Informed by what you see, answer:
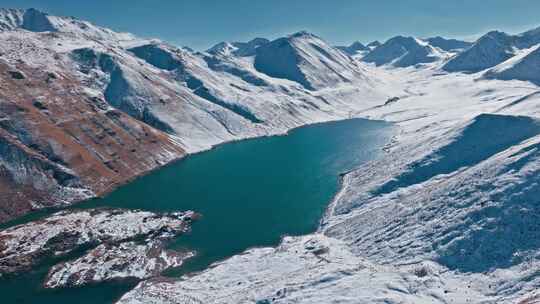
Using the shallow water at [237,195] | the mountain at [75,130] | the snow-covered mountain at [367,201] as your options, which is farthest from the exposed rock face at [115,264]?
the mountain at [75,130]

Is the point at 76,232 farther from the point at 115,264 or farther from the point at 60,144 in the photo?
the point at 60,144

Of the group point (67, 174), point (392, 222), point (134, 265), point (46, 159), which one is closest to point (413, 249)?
point (392, 222)

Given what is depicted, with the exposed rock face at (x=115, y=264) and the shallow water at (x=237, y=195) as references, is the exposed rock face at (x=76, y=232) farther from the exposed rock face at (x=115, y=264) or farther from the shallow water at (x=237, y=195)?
the shallow water at (x=237, y=195)

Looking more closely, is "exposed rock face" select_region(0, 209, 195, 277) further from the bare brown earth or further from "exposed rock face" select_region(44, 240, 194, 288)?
the bare brown earth

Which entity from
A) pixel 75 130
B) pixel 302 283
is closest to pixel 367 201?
pixel 302 283

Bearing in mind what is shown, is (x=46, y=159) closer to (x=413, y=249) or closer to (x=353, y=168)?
(x=353, y=168)

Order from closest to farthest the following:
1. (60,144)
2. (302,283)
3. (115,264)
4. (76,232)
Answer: (302,283) → (115,264) → (76,232) → (60,144)
